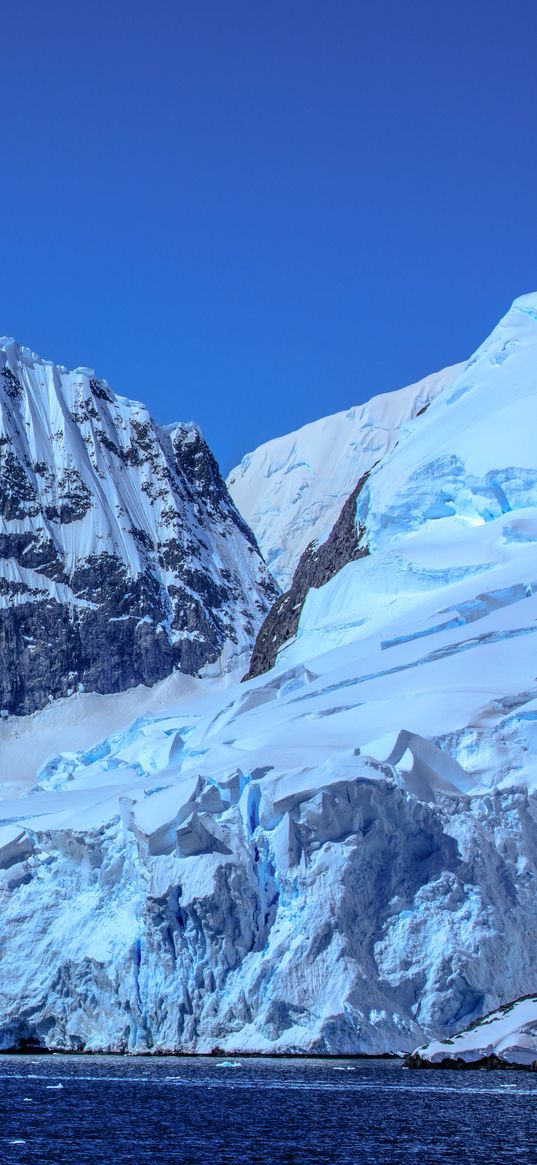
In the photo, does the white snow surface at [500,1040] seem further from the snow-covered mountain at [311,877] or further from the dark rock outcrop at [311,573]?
the dark rock outcrop at [311,573]

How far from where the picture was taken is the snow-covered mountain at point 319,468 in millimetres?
153125

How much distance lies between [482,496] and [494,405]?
20.2ft

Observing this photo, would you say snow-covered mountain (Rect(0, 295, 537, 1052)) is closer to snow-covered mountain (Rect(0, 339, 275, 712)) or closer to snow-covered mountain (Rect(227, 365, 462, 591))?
snow-covered mountain (Rect(0, 339, 275, 712))

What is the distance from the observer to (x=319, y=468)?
158 meters

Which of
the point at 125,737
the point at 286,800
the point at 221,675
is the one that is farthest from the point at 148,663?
the point at 286,800

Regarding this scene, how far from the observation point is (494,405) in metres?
71.6

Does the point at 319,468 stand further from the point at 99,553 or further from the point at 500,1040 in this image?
the point at 500,1040

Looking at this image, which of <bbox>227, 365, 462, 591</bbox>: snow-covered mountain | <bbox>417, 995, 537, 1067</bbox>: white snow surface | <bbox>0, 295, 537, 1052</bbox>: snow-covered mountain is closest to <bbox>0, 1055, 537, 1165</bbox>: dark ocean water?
<bbox>417, 995, 537, 1067</bbox>: white snow surface

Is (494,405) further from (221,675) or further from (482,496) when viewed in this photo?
(221,675)

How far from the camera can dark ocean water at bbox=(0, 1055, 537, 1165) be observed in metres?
25.9

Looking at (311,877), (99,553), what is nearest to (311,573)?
(311,877)

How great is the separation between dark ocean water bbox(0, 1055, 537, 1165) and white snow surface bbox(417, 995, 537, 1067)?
52cm

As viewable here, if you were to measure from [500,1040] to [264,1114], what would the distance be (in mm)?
7631

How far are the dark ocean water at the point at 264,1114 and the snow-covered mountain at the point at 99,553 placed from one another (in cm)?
8027
